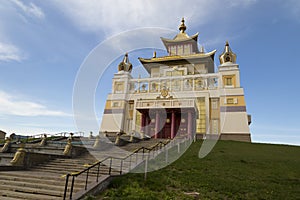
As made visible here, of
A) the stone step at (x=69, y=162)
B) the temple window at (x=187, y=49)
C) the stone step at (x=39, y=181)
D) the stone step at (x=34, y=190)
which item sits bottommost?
the stone step at (x=34, y=190)

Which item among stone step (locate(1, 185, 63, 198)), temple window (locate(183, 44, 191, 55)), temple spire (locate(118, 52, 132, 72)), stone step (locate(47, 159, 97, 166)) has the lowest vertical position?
stone step (locate(1, 185, 63, 198))

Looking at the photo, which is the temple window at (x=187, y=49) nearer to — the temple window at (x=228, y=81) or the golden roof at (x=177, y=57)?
the golden roof at (x=177, y=57)

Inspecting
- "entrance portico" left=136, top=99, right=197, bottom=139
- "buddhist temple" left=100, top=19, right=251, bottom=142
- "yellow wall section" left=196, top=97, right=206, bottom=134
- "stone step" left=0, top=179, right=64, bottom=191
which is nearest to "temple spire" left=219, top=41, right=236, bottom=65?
"buddhist temple" left=100, top=19, right=251, bottom=142

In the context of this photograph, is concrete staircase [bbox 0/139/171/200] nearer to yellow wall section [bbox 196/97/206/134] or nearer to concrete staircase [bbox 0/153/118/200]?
concrete staircase [bbox 0/153/118/200]

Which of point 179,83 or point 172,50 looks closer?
point 179,83

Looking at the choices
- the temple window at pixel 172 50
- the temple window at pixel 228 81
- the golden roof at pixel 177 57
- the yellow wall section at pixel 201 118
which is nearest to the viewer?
the yellow wall section at pixel 201 118

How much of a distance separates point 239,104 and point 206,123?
17.3 ft

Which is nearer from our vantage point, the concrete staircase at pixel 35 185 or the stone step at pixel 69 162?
the concrete staircase at pixel 35 185

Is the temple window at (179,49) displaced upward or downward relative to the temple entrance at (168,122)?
upward

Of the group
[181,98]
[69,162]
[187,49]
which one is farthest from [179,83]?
[69,162]

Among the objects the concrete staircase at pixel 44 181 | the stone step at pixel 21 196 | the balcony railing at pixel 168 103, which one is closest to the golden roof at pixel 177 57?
the balcony railing at pixel 168 103

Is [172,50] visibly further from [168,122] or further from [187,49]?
[168,122]

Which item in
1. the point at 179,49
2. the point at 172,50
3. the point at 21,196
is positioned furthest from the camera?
the point at 172,50

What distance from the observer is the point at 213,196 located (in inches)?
278
